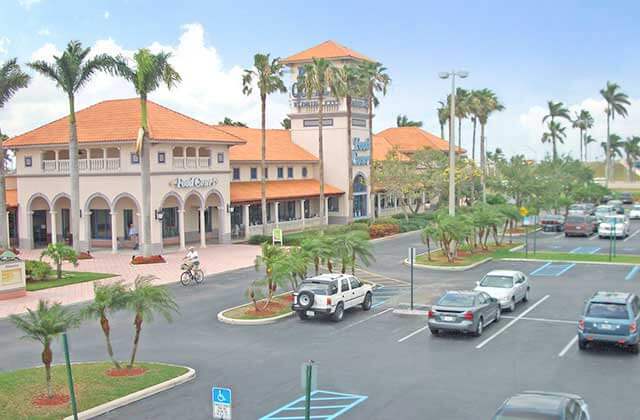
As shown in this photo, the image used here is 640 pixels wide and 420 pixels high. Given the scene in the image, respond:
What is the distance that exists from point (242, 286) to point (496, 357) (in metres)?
16.4

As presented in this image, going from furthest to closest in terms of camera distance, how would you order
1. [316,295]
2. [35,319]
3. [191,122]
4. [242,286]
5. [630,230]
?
1. [630,230]
2. [191,122]
3. [242,286]
4. [316,295]
5. [35,319]

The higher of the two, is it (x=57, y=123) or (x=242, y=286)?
(x=57, y=123)

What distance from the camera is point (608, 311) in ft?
67.9

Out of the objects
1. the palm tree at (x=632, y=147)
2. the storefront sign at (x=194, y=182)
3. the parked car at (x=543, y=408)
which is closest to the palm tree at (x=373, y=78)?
the storefront sign at (x=194, y=182)

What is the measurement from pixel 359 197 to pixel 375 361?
170ft

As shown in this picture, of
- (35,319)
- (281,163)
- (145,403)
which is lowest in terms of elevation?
(145,403)

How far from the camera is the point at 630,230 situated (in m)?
62.8

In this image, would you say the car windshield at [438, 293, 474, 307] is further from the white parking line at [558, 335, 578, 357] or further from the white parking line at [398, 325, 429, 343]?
the white parking line at [558, 335, 578, 357]

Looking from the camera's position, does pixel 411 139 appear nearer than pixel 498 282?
No

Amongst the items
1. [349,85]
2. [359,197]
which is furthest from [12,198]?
[359,197]

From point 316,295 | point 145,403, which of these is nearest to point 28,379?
point 145,403

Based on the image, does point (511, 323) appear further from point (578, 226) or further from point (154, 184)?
point (578, 226)

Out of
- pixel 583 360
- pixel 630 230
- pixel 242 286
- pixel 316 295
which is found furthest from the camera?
pixel 630 230

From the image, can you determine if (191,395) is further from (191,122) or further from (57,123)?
(57,123)
